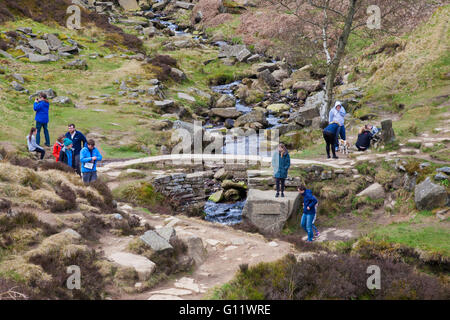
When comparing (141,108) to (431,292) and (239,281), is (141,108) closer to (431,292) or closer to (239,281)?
(239,281)

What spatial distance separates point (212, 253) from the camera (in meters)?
10.8

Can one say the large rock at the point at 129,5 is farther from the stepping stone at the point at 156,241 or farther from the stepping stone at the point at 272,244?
the stepping stone at the point at 156,241

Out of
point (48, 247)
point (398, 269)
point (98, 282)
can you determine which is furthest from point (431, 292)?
point (48, 247)

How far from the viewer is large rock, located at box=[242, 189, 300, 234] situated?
14349mm

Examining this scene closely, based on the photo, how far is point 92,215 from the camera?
11.2m

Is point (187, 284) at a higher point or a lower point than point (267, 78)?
lower

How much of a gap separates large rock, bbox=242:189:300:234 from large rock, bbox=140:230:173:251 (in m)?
5.24

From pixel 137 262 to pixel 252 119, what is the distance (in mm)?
19759

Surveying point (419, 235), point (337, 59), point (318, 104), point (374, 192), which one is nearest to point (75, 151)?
point (374, 192)

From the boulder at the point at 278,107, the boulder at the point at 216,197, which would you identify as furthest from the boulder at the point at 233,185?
the boulder at the point at 278,107

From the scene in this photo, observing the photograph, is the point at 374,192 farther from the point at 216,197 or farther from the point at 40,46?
the point at 40,46

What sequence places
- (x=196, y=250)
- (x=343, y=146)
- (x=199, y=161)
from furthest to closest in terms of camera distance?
1. (x=199, y=161)
2. (x=343, y=146)
3. (x=196, y=250)

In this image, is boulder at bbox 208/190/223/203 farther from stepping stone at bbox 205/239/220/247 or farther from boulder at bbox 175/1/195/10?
boulder at bbox 175/1/195/10

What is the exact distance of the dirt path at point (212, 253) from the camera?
815 centimetres
